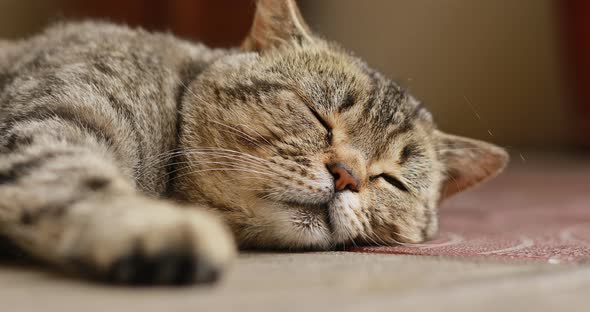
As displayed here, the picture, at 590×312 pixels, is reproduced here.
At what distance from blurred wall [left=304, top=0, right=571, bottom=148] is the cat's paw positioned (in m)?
4.14

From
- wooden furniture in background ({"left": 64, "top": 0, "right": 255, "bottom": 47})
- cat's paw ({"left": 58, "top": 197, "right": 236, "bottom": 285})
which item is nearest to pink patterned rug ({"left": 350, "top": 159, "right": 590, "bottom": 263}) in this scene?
cat's paw ({"left": 58, "top": 197, "right": 236, "bottom": 285})

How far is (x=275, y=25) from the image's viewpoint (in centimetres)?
146

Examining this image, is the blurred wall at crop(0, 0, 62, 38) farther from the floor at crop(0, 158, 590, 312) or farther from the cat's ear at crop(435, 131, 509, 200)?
the floor at crop(0, 158, 590, 312)

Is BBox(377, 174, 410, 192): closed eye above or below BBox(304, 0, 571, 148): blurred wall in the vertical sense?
below

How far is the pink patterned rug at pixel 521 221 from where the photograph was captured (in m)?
1.14

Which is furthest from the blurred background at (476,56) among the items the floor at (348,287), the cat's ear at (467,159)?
the floor at (348,287)

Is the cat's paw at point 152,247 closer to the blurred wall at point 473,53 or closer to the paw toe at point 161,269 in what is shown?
the paw toe at point 161,269

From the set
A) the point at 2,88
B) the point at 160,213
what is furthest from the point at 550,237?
the point at 2,88

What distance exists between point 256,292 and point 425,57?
4404 millimetres

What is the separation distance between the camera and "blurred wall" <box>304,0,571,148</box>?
472 cm

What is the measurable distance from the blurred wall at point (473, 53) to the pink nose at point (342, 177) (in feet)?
12.1

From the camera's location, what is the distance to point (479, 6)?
15.4 ft

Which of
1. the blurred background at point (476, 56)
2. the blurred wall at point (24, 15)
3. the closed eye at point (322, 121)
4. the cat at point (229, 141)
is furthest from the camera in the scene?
the blurred background at point (476, 56)

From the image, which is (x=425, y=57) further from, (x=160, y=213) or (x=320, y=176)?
(x=160, y=213)
